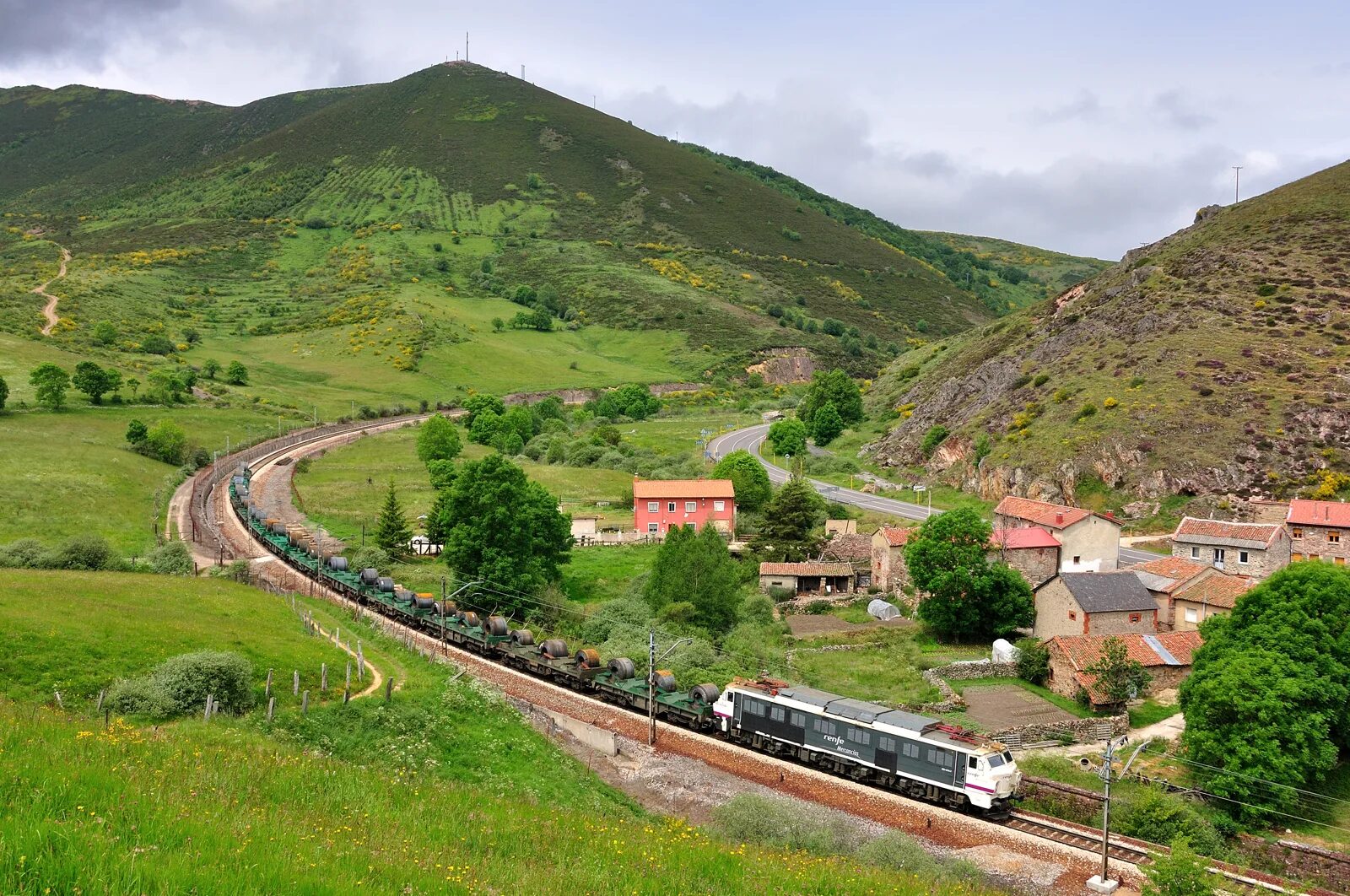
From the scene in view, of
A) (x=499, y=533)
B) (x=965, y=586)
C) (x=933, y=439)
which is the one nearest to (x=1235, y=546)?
(x=965, y=586)

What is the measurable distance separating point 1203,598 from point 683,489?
43020 millimetres

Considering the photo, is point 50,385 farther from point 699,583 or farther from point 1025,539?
point 1025,539

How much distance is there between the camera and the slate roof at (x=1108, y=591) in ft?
182

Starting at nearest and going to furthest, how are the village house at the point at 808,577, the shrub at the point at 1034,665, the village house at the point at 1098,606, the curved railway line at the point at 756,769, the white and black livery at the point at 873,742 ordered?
the curved railway line at the point at 756,769 < the white and black livery at the point at 873,742 < the shrub at the point at 1034,665 < the village house at the point at 1098,606 < the village house at the point at 808,577

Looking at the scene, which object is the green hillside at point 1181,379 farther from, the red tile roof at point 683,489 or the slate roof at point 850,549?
the red tile roof at point 683,489

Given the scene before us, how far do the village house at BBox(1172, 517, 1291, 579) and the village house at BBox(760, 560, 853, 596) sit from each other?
22.7 m

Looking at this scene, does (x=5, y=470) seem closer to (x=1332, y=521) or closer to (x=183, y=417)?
(x=183, y=417)

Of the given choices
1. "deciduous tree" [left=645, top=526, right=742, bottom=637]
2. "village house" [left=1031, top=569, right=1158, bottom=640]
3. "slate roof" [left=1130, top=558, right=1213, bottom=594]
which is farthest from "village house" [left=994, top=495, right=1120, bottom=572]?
"deciduous tree" [left=645, top=526, right=742, bottom=637]

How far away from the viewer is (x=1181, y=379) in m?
90.0

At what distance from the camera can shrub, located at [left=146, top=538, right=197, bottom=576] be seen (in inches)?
2240

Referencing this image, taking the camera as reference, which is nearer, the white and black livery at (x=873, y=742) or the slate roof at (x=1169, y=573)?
the white and black livery at (x=873, y=742)

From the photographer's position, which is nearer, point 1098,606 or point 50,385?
point 1098,606

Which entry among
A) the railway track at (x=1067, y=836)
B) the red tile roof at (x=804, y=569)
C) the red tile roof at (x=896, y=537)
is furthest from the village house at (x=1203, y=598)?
the railway track at (x=1067, y=836)

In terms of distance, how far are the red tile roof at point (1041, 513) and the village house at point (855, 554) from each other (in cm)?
1065
